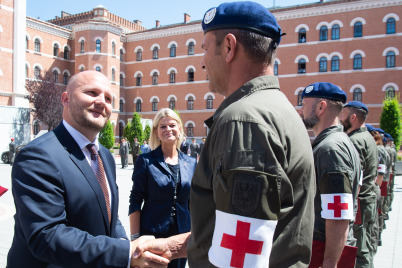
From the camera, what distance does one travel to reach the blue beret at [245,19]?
1.53 meters

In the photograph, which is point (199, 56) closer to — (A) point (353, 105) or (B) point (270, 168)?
(A) point (353, 105)

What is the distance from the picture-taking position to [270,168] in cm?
124

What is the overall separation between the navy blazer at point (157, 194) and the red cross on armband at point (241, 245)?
264 centimetres

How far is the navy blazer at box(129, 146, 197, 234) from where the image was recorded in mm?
3806

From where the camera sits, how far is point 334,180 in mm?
2787

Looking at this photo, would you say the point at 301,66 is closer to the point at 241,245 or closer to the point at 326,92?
the point at 326,92

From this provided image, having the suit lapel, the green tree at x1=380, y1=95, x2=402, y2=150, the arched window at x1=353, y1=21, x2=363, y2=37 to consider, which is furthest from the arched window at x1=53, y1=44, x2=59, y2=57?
the suit lapel

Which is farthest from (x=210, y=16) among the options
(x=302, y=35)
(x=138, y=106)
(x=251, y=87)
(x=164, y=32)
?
(x=138, y=106)

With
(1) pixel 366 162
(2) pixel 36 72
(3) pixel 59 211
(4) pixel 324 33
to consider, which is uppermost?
(4) pixel 324 33

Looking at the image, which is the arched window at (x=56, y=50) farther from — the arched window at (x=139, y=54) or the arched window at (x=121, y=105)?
the arched window at (x=139, y=54)

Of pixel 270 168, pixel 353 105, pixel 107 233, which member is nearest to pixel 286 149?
pixel 270 168

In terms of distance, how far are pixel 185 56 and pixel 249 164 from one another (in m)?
45.2

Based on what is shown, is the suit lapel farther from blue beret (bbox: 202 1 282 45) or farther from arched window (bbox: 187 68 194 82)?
arched window (bbox: 187 68 194 82)

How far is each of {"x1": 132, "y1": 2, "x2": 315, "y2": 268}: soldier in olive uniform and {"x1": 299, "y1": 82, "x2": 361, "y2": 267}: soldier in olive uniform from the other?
47.8 inches
